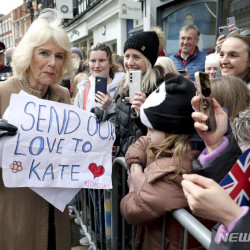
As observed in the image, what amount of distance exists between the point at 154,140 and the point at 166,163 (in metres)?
0.17

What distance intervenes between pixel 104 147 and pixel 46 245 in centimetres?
72

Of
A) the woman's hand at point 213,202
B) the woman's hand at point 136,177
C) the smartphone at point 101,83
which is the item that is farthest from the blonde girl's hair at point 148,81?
the woman's hand at point 213,202

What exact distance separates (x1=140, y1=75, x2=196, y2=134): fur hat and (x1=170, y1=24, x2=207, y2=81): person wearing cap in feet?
9.44

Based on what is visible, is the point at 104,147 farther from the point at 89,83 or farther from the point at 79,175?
the point at 89,83

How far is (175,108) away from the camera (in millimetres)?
1297

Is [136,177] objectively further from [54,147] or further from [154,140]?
[54,147]

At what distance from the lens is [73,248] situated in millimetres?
2818

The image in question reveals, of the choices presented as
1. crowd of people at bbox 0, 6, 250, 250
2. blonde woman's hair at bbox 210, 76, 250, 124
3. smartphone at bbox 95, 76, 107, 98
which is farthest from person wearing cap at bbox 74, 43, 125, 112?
blonde woman's hair at bbox 210, 76, 250, 124

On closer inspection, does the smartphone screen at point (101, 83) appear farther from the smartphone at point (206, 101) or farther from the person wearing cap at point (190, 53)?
the person wearing cap at point (190, 53)

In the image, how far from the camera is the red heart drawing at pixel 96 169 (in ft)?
5.69

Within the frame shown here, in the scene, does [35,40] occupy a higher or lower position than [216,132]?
higher

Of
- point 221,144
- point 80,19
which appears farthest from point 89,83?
point 80,19

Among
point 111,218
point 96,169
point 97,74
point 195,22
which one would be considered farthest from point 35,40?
point 195,22

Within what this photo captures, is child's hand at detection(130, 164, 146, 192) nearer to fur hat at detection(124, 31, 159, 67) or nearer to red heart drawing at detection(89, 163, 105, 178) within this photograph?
red heart drawing at detection(89, 163, 105, 178)
